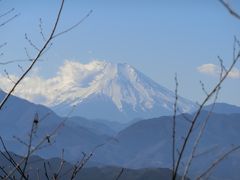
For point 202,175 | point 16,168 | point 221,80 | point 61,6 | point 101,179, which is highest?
point 61,6

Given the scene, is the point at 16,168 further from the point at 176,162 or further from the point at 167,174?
the point at 167,174

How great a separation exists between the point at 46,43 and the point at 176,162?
92 centimetres

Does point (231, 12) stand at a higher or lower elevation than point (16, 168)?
higher

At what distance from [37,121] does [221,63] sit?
3.18ft

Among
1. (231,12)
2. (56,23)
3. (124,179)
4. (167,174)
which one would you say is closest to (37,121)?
(56,23)

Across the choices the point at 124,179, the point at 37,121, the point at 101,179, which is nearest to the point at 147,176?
the point at 124,179

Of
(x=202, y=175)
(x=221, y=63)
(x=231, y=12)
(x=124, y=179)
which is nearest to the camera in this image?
(x=231, y=12)

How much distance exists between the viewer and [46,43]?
270 cm

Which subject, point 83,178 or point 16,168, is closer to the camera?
point 16,168

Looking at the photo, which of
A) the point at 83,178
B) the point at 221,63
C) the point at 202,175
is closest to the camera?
the point at 202,175

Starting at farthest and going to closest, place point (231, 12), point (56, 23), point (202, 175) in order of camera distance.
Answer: point (56, 23)
point (202, 175)
point (231, 12)

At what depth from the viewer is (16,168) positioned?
8.54 feet

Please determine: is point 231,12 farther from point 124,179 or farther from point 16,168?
point 124,179

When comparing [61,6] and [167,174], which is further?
[167,174]
